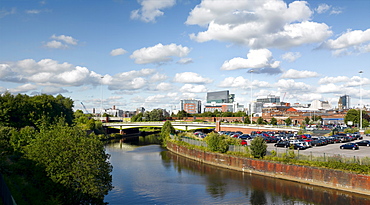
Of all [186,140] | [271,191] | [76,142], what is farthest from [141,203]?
[186,140]

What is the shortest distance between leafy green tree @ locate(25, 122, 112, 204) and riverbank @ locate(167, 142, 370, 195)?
87.7ft

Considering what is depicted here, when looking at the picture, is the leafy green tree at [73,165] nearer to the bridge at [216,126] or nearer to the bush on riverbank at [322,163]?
the bush on riverbank at [322,163]

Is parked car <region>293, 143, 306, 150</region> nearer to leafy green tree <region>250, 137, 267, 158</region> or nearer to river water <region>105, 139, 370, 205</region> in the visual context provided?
leafy green tree <region>250, 137, 267, 158</region>

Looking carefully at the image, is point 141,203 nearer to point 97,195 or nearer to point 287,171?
point 97,195

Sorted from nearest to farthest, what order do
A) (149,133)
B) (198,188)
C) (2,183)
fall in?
(2,183)
(198,188)
(149,133)

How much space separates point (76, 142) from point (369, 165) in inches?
1286

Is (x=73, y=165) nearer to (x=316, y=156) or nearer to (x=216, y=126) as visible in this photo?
(x=316, y=156)

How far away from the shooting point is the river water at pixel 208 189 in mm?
35281

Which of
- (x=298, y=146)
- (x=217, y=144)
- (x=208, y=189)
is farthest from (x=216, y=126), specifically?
(x=208, y=189)

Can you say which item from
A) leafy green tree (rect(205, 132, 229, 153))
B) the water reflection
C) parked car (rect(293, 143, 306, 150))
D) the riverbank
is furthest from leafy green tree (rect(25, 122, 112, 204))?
parked car (rect(293, 143, 306, 150))

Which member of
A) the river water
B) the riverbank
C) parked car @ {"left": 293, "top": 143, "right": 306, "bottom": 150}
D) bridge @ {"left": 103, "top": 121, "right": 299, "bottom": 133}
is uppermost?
bridge @ {"left": 103, "top": 121, "right": 299, "bottom": 133}

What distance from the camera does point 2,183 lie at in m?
20.0

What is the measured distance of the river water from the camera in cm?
3528

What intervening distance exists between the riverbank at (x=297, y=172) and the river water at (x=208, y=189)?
41.1 inches
